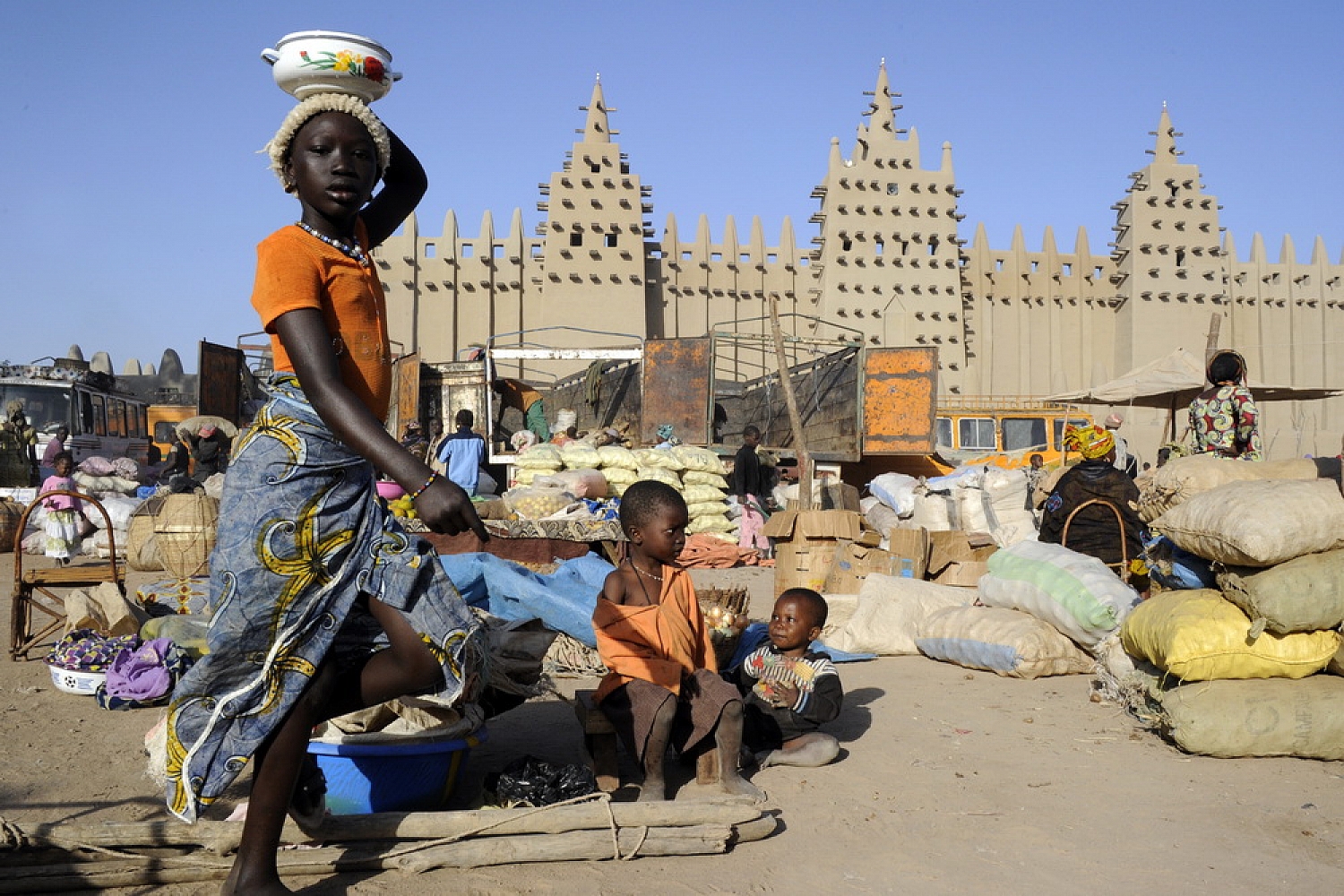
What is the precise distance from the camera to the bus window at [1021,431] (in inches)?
693

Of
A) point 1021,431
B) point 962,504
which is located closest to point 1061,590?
point 962,504

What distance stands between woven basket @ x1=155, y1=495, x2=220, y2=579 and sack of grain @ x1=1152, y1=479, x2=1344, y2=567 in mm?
6866

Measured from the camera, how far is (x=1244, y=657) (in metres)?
3.63

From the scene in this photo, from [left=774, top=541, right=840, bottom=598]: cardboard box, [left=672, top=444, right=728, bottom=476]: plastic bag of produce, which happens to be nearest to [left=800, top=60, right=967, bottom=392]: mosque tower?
[left=672, top=444, right=728, bottom=476]: plastic bag of produce

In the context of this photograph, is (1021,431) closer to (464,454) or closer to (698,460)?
(698,460)

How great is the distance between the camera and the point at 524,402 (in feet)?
54.3

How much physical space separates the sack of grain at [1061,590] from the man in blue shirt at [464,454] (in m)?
6.22

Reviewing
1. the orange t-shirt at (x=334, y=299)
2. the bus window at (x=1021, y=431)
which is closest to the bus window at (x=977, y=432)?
the bus window at (x=1021, y=431)

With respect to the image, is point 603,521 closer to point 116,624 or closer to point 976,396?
point 116,624

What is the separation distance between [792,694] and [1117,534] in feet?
10.4

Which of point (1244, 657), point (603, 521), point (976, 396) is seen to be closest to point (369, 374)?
point (1244, 657)

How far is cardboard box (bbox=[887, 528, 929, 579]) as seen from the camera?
6.80 metres

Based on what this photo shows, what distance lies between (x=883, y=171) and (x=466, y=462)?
58.5ft

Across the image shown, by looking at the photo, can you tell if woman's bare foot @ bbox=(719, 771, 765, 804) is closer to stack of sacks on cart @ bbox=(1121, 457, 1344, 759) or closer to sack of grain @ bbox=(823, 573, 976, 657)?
stack of sacks on cart @ bbox=(1121, 457, 1344, 759)
